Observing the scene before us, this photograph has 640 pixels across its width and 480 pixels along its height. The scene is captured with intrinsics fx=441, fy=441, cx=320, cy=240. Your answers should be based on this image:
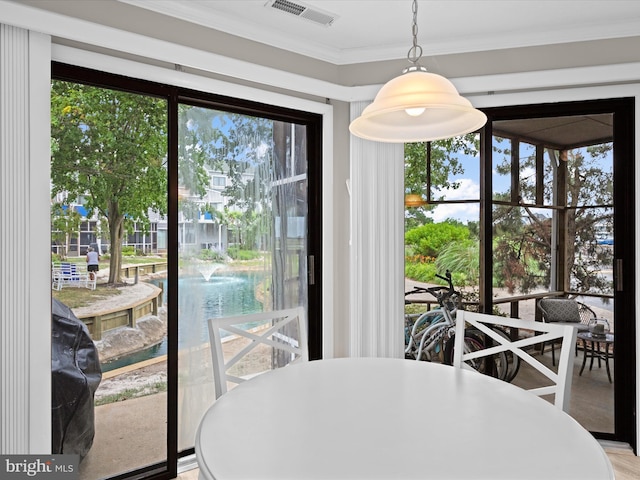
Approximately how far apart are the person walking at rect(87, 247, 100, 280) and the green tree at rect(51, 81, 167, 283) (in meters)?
0.07

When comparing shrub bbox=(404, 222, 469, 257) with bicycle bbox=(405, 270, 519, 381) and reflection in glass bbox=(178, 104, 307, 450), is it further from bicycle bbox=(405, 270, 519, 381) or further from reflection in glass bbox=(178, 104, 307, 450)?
reflection in glass bbox=(178, 104, 307, 450)

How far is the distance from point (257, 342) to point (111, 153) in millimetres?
1212

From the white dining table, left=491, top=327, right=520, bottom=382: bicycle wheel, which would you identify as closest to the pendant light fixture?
the white dining table

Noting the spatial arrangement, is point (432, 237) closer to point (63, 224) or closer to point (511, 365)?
point (511, 365)

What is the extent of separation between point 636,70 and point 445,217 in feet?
4.44

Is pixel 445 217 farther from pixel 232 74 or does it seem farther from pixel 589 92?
pixel 232 74

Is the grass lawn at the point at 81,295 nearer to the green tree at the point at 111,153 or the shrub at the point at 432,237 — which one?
the green tree at the point at 111,153

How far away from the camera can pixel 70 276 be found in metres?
2.12

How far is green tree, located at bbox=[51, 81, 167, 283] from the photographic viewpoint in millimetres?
2107

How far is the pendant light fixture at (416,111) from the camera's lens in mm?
1327

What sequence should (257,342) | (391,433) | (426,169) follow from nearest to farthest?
1. (391,433)
2. (257,342)
3. (426,169)

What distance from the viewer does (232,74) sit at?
2527 mm

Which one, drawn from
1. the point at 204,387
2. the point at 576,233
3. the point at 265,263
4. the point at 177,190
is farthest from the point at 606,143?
the point at 204,387

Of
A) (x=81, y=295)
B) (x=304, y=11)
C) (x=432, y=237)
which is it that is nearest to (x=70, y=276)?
(x=81, y=295)
